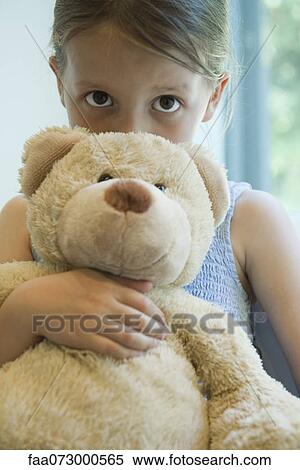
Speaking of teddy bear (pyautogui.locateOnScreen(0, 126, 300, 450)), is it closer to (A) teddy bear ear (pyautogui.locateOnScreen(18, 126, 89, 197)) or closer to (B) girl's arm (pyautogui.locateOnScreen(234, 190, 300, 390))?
(A) teddy bear ear (pyautogui.locateOnScreen(18, 126, 89, 197))

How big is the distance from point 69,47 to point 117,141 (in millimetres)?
269

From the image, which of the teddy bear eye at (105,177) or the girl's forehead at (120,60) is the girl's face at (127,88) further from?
the teddy bear eye at (105,177)

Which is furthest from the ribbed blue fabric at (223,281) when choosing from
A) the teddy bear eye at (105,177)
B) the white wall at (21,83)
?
the white wall at (21,83)

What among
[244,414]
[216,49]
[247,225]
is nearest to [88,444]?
[244,414]

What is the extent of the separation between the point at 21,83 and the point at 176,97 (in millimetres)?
483

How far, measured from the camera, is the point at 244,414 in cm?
50

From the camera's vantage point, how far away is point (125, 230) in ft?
1.52

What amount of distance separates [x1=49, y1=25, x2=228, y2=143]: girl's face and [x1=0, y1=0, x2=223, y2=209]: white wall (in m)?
0.32

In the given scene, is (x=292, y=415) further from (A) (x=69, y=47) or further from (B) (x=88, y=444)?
(A) (x=69, y=47)

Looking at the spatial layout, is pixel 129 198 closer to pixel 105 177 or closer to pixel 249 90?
pixel 105 177

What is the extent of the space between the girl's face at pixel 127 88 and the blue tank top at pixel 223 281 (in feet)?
0.50

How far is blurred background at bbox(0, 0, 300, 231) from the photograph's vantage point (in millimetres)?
1082

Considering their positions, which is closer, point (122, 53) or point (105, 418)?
point (105, 418)

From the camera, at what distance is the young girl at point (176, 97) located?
696mm
